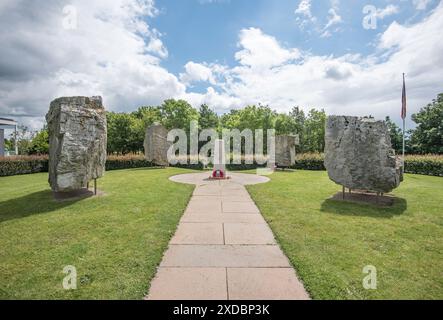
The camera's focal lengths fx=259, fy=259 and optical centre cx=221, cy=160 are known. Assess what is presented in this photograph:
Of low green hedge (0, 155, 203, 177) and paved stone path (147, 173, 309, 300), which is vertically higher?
low green hedge (0, 155, 203, 177)

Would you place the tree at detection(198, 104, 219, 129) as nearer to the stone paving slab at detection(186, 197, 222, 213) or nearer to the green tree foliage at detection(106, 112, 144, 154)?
the green tree foliage at detection(106, 112, 144, 154)

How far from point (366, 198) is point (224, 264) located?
674 centimetres

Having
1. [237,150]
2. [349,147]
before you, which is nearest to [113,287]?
[349,147]

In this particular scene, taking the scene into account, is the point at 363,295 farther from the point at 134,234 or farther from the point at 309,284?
the point at 134,234

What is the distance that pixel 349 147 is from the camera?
856 cm

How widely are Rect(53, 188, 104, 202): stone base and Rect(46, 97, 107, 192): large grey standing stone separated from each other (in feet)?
1.11

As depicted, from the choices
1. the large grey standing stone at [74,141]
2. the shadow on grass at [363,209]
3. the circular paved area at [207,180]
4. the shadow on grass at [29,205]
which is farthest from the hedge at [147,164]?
the shadow on grass at [363,209]

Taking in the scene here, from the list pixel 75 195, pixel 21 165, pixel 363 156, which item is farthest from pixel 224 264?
pixel 21 165

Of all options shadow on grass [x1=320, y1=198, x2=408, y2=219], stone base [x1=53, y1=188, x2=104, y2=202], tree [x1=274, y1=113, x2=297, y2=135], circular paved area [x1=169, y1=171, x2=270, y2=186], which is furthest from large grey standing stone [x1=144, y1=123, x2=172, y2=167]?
tree [x1=274, y1=113, x2=297, y2=135]

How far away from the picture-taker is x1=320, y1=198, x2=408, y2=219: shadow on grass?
7101 mm
